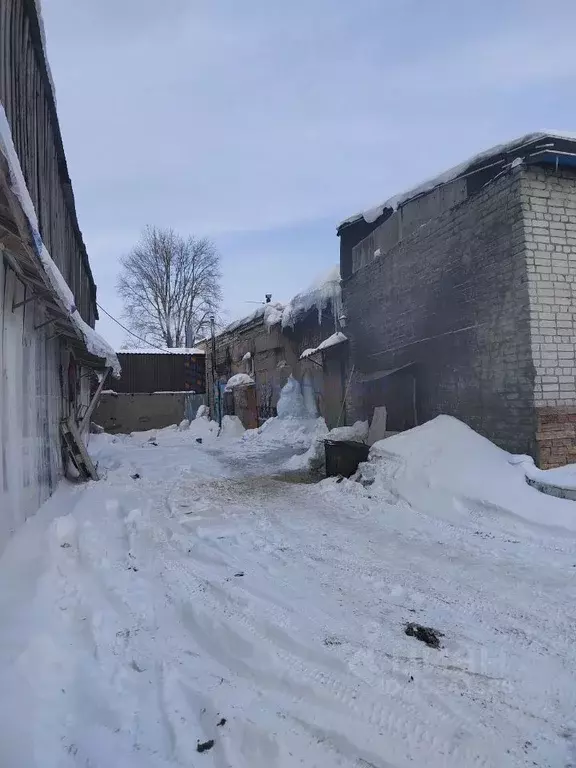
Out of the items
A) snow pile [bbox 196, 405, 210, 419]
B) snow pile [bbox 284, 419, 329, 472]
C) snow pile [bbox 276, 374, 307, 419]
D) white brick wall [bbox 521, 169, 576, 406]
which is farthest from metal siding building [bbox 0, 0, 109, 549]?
snow pile [bbox 196, 405, 210, 419]

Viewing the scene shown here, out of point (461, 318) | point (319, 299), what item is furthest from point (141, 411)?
point (461, 318)

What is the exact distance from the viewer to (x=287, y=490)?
27.1ft

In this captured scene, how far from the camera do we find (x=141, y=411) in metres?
24.9

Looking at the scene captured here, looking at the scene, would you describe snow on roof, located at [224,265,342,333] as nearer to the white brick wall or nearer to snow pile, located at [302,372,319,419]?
snow pile, located at [302,372,319,419]

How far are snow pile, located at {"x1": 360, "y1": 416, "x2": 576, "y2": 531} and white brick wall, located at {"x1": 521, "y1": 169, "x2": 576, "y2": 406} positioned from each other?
1.08 metres

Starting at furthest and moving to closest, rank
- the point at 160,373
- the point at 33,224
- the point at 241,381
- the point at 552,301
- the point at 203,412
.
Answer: the point at 160,373 → the point at 203,412 → the point at 241,381 → the point at 552,301 → the point at 33,224

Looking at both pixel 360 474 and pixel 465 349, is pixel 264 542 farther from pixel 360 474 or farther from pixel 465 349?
pixel 465 349

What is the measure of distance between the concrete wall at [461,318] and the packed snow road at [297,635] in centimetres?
131

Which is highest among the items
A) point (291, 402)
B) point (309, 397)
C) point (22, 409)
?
point (309, 397)

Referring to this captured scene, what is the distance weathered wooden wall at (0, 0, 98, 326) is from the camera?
4.23m

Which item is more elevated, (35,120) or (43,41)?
(43,41)

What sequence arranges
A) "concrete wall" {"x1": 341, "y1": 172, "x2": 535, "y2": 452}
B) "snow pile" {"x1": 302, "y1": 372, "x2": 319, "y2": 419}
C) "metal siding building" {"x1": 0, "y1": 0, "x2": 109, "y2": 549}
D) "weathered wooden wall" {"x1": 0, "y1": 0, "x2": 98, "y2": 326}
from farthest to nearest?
"snow pile" {"x1": 302, "y1": 372, "x2": 319, "y2": 419}
"concrete wall" {"x1": 341, "y1": 172, "x2": 535, "y2": 452}
"weathered wooden wall" {"x1": 0, "y1": 0, "x2": 98, "y2": 326}
"metal siding building" {"x1": 0, "y1": 0, "x2": 109, "y2": 549}

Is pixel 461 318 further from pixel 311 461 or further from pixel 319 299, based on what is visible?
pixel 319 299

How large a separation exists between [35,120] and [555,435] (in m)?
7.32
